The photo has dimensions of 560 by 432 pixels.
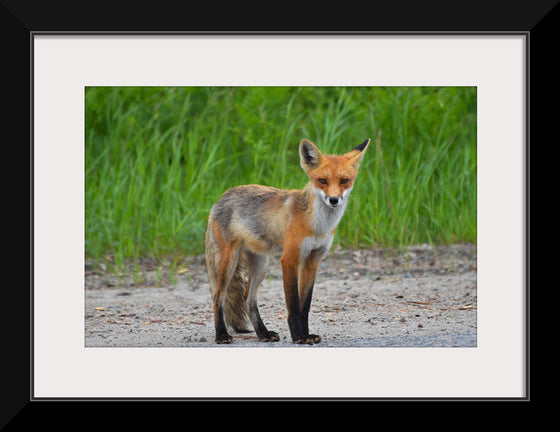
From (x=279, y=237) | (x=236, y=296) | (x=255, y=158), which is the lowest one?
(x=236, y=296)

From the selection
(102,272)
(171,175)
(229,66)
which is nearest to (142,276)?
(102,272)

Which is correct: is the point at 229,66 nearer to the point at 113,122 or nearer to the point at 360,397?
the point at 360,397

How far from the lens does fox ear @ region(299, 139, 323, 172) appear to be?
19.9 ft

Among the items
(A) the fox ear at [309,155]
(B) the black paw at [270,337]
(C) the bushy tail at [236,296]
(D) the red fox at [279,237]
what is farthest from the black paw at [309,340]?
(A) the fox ear at [309,155]

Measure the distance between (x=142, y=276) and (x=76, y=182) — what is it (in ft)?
13.5

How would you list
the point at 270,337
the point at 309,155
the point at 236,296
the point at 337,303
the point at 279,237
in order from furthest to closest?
the point at 337,303 < the point at 236,296 < the point at 270,337 < the point at 279,237 < the point at 309,155

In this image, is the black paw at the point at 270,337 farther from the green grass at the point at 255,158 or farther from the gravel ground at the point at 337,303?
the green grass at the point at 255,158

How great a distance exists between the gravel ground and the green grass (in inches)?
11.5

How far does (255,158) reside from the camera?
34.7 ft

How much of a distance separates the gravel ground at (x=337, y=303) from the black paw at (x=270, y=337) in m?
0.08

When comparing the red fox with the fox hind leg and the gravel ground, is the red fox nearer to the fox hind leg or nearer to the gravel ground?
the fox hind leg

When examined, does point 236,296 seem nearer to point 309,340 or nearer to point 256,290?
point 256,290

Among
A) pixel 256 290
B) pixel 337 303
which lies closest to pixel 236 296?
pixel 256 290

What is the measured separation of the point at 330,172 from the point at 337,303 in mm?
2784
